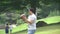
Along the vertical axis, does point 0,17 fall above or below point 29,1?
below

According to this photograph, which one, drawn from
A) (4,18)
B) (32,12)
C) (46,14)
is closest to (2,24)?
(4,18)

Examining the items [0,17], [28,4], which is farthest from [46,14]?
[28,4]

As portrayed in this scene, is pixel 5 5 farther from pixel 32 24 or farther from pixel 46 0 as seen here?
pixel 32 24

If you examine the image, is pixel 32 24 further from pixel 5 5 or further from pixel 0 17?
pixel 0 17

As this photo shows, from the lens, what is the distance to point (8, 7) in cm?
2636

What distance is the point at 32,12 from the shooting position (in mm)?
7855

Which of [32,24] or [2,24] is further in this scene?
[2,24]

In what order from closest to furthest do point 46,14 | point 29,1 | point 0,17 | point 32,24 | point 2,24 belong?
point 32,24, point 29,1, point 46,14, point 0,17, point 2,24

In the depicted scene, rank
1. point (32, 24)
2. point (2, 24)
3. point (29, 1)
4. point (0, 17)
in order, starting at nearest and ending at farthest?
point (32, 24)
point (29, 1)
point (0, 17)
point (2, 24)

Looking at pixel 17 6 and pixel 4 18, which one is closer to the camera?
pixel 17 6

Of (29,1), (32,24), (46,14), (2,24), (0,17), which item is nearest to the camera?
(32,24)

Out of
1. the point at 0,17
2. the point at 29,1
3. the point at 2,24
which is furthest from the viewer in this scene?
the point at 2,24

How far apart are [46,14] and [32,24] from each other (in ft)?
119

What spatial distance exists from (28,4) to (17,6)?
1.63m
